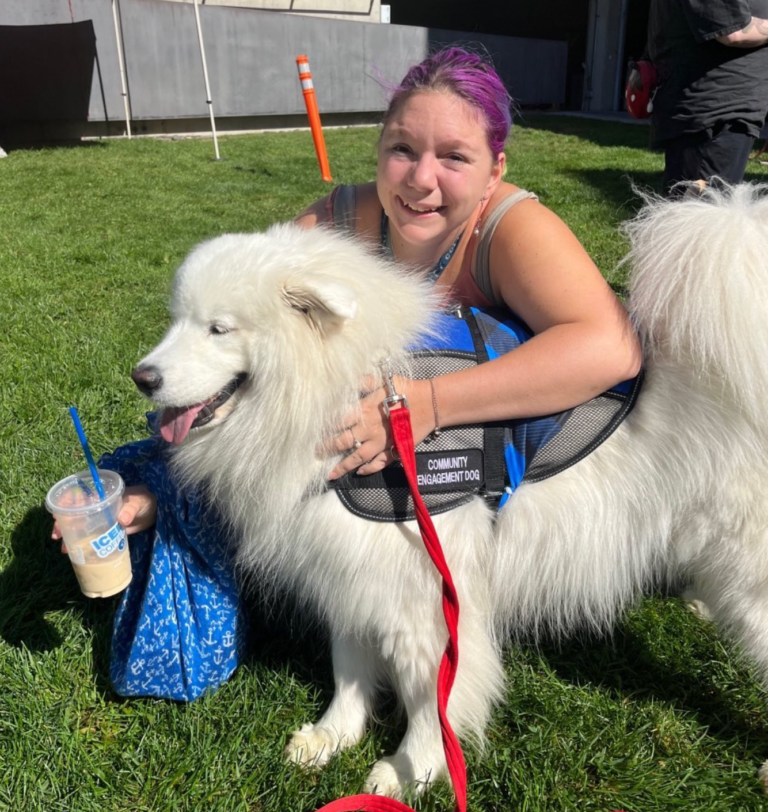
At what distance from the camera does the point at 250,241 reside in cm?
156

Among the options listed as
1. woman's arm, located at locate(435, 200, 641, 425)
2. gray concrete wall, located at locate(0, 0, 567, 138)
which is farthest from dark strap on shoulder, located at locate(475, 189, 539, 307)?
gray concrete wall, located at locate(0, 0, 567, 138)

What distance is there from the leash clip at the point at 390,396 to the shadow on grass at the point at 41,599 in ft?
4.23

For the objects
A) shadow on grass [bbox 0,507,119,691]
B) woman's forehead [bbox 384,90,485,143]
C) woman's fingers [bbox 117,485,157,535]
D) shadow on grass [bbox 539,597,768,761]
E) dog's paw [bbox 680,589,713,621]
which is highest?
woman's forehead [bbox 384,90,485,143]

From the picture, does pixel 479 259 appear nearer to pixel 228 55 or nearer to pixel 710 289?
pixel 710 289

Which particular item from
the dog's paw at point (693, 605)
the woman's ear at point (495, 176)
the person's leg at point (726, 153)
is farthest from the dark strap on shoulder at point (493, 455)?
the person's leg at point (726, 153)

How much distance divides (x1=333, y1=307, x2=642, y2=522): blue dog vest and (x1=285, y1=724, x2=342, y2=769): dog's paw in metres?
0.73

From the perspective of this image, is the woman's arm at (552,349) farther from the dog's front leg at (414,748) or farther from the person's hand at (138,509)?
the person's hand at (138,509)

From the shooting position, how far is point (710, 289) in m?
1.48

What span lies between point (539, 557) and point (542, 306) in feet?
2.08

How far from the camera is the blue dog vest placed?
1.60 metres

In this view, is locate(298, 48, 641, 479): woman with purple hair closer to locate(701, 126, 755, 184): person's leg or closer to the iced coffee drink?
the iced coffee drink

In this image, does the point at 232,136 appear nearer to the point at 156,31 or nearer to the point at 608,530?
the point at 156,31

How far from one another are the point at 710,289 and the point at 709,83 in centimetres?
189

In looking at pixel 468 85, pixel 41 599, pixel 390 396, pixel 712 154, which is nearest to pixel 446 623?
pixel 390 396
